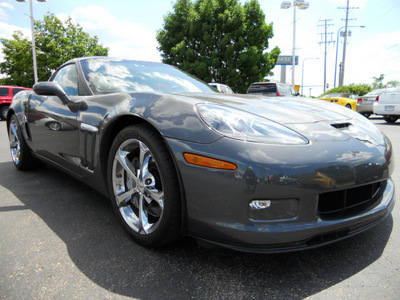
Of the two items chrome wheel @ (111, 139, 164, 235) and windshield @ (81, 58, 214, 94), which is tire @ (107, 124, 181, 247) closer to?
chrome wheel @ (111, 139, 164, 235)

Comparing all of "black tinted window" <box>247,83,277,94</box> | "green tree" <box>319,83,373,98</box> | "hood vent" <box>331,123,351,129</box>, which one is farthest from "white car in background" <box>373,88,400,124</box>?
"green tree" <box>319,83,373,98</box>

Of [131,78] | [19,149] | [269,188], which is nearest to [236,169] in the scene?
[269,188]

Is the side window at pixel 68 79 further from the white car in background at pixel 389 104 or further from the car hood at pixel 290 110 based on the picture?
the white car in background at pixel 389 104

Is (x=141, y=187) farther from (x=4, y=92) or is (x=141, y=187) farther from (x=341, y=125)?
(x=4, y=92)

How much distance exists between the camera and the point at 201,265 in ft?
5.46

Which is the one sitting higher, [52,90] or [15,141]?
[52,90]

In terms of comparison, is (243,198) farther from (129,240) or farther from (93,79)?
(93,79)

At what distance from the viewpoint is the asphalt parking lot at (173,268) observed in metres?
1.43

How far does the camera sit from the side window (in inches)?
102

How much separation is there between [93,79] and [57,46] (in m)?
29.3

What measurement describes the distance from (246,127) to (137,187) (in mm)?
814

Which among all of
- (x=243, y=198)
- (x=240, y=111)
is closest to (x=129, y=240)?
(x=243, y=198)

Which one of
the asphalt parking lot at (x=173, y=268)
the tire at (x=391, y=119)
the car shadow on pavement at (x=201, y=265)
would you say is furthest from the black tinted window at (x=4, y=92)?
the tire at (x=391, y=119)

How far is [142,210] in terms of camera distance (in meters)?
1.86
